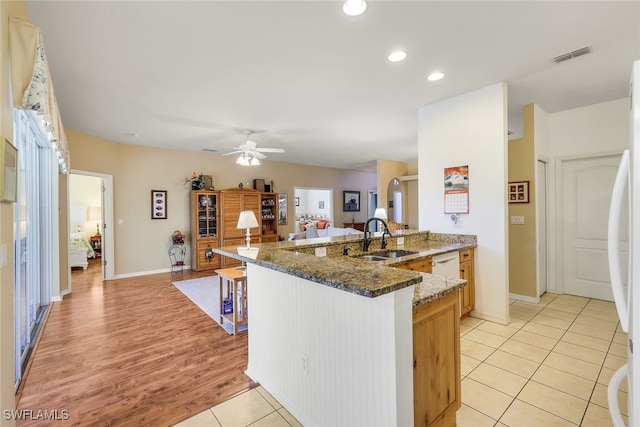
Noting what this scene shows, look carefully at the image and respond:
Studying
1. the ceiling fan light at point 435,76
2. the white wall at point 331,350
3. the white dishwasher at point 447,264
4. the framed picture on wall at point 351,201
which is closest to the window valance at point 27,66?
the white wall at point 331,350

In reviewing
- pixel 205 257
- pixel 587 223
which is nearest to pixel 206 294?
pixel 205 257

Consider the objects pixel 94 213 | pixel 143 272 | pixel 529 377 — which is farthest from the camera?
pixel 94 213

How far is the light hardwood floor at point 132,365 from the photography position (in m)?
1.92

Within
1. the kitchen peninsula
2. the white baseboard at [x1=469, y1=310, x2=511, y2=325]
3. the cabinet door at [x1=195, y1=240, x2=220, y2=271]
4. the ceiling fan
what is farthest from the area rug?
the white baseboard at [x1=469, y1=310, x2=511, y2=325]

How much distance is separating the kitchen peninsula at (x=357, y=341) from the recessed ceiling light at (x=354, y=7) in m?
1.63

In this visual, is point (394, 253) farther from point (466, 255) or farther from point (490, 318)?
point (490, 318)

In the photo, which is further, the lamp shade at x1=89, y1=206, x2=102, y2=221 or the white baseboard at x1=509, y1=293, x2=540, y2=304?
the lamp shade at x1=89, y1=206, x2=102, y2=221

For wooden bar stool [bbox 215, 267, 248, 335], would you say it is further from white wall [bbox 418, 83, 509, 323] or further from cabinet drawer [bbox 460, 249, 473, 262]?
white wall [bbox 418, 83, 509, 323]

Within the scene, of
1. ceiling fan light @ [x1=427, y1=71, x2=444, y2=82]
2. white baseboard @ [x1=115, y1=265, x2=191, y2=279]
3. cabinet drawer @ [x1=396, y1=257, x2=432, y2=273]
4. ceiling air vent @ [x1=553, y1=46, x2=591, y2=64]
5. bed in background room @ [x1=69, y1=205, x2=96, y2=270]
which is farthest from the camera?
bed in background room @ [x1=69, y1=205, x2=96, y2=270]

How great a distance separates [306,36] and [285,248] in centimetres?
169

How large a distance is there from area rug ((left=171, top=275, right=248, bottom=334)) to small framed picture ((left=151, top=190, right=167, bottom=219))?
1.69 metres

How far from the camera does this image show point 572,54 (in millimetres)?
2504

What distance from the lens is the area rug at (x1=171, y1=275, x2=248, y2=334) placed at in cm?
342

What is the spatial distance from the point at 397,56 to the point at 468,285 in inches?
98.8
